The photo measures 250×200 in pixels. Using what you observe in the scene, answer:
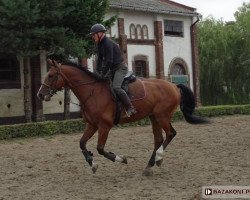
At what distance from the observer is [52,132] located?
19625mm

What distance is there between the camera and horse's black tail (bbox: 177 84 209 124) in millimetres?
11938

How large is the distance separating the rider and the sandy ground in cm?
154

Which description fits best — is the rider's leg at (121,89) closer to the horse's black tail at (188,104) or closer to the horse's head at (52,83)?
the horse's head at (52,83)

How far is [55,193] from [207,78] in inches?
1266

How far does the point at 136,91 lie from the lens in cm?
1059

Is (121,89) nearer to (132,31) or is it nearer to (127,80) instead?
(127,80)

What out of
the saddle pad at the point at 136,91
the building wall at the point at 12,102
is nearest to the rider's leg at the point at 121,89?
the saddle pad at the point at 136,91

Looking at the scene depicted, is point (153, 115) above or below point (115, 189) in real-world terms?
above

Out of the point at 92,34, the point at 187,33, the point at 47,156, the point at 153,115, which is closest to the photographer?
the point at 92,34

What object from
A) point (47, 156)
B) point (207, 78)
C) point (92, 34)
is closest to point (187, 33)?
point (207, 78)

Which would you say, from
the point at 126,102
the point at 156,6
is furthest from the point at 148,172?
the point at 156,6

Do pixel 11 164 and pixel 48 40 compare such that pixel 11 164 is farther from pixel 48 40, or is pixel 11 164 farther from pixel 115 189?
pixel 48 40

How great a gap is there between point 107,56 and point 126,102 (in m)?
0.98

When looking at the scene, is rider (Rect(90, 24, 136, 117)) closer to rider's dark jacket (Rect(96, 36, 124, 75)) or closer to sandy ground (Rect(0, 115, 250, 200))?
rider's dark jacket (Rect(96, 36, 124, 75))
